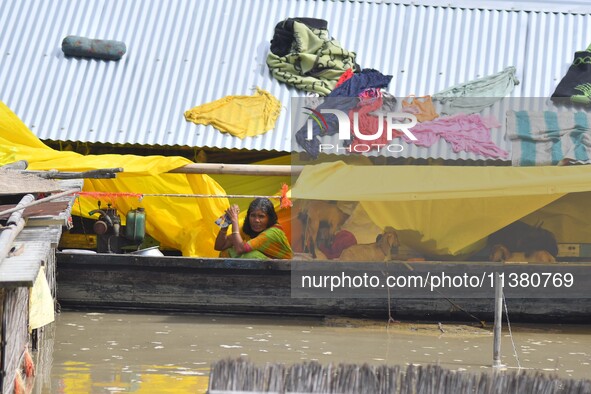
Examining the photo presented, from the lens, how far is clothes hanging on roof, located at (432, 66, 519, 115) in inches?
561

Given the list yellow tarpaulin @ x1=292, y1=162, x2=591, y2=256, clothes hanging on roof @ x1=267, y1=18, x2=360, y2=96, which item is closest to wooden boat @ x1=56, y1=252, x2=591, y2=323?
yellow tarpaulin @ x1=292, y1=162, x2=591, y2=256

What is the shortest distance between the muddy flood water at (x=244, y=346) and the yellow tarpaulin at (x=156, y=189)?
4.14ft

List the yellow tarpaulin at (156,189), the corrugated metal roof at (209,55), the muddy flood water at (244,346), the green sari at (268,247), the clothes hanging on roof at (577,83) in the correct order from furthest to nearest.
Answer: the clothes hanging on roof at (577,83) → the corrugated metal roof at (209,55) → the yellow tarpaulin at (156,189) → the green sari at (268,247) → the muddy flood water at (244,346)

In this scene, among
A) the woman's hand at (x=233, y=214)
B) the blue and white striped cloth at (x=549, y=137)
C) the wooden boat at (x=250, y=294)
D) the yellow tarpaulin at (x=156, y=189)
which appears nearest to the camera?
the wooden boat at (x=250, y=294)

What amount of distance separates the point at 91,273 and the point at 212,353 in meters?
2.76

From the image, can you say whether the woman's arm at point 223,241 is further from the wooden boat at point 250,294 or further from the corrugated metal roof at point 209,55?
the corrugated metal roof at point 209,55

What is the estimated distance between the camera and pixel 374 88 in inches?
558

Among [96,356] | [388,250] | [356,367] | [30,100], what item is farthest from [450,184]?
[356,367]

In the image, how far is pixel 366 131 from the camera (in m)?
13.5

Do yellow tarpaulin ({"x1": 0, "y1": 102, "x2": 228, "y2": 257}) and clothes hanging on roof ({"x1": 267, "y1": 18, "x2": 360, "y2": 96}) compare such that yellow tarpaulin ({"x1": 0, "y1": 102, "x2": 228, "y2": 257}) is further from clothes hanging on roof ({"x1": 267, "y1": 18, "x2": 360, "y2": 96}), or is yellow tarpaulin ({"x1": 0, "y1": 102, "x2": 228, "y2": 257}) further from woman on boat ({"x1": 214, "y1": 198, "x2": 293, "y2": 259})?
clothes hanging on roof ({"x1": 267, "y1": 18, "x2": 360, "y2": 96})

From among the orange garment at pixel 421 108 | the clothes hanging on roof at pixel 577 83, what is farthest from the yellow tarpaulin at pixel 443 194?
the clothes hanging on roof at pixel 577 83

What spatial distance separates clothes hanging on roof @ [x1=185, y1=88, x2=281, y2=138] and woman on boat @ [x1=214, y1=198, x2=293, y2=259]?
219 cm

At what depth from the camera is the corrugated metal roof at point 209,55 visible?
14.2 m

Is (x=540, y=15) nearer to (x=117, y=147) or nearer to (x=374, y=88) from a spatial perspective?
(x=374, y=88)
